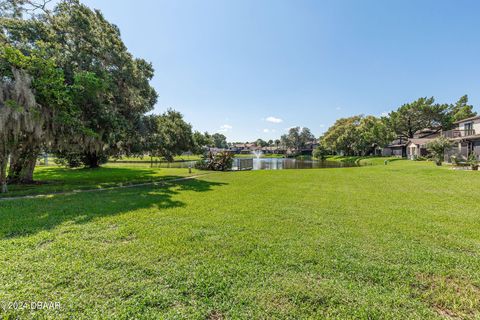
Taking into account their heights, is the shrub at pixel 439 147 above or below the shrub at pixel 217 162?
above

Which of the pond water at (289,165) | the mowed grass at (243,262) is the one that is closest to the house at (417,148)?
the pond water at (289,165)

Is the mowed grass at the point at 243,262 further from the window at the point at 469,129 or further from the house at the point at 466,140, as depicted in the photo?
the window at the point at 469,129

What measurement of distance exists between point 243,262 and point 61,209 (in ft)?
20.2

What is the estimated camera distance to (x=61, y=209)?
6.31 metres

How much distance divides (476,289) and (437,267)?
0.49m

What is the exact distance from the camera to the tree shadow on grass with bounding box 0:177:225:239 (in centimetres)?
482

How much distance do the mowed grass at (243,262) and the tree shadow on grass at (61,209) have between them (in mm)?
55

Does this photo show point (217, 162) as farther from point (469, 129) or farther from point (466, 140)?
point (469, 129)

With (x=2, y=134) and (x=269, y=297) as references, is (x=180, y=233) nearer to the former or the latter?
(x=269, y=297)

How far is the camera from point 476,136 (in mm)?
21547

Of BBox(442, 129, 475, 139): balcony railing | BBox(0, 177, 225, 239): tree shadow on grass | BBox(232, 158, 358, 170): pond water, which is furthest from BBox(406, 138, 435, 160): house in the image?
BBox(0, 177, 225, 239): tree shadow on grass

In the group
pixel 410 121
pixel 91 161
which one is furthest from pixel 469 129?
pixel 91 161

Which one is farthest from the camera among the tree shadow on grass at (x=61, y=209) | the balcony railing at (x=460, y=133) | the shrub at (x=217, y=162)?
the balcony railing at (x=460, y=133)

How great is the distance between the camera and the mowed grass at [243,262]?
2502mm
